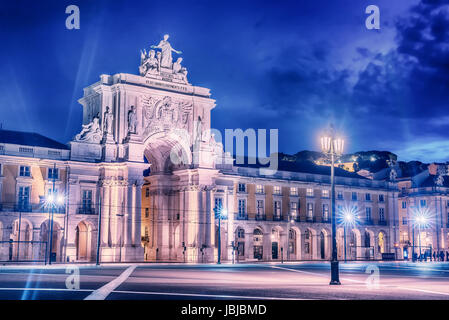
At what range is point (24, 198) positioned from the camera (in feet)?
212

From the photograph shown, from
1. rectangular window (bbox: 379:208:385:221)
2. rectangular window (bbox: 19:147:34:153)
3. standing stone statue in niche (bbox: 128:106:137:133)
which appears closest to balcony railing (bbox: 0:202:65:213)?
rectangular window (bbox: 19:147:34:153)

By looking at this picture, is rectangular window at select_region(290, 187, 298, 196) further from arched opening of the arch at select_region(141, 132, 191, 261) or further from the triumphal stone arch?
arched opening of the arch at select_region(141, 132, 191, 261)

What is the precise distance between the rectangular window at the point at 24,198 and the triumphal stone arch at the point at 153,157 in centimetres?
500

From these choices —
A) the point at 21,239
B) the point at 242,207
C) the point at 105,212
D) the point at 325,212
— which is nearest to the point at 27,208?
the point at 21,239

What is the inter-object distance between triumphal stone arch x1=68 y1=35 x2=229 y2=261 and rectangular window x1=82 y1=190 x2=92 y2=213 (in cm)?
98

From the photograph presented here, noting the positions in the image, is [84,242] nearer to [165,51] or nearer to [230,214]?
[230,214]

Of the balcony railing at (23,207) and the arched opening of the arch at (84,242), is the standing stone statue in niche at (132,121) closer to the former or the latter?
the arched opening of the arch at (84,242)

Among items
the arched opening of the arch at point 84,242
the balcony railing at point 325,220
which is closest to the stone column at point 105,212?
the arched opening of the arch at point 84,242

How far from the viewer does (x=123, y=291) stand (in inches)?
1030

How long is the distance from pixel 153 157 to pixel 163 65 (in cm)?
1201

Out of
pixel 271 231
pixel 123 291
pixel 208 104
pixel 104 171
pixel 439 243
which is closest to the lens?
pixel 123 291
